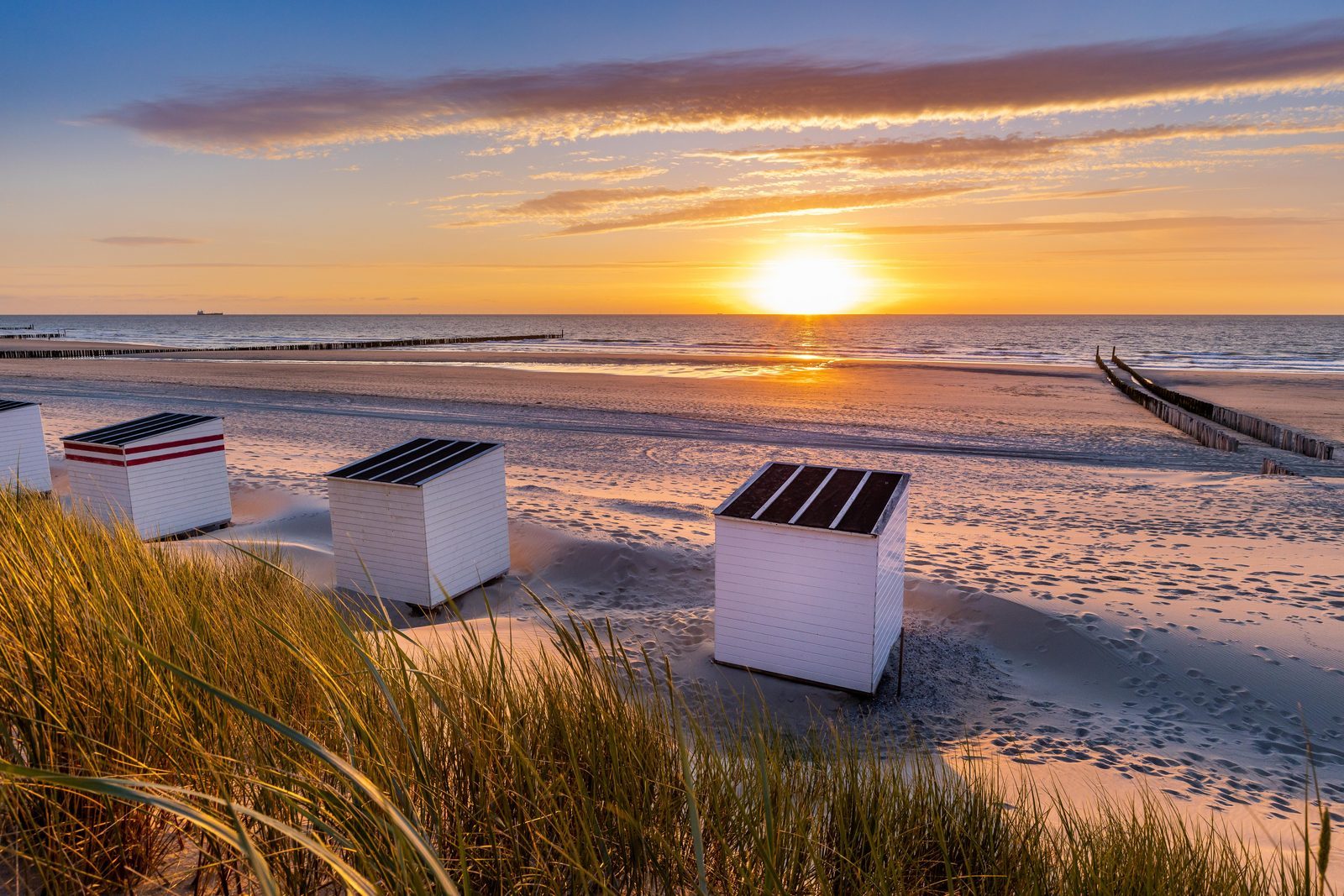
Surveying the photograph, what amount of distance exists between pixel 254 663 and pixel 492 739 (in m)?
1.68

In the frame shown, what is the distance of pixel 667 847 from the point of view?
275 centimetres

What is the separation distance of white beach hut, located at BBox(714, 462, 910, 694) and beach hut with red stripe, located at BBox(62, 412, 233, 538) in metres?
9.37

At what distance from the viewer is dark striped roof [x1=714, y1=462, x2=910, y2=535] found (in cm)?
764

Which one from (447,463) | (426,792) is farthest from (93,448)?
(426,792)

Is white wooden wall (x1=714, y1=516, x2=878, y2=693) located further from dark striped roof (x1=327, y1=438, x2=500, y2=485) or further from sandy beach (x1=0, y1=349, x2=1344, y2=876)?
dark striped roof (x1=327, y1=438, x2=500, y2=485)

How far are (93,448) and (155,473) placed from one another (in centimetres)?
94

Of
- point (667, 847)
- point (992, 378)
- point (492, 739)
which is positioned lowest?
point (992, 378)

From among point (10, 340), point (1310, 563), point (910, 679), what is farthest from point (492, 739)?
point (10, 340)

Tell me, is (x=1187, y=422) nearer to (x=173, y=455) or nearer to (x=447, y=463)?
(x=447, y=463)

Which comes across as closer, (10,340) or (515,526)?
(515,526)

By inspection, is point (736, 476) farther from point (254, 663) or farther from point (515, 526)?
point (254, 663)

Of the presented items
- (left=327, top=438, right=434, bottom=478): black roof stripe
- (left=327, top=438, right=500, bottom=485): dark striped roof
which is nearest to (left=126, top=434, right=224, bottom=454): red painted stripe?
(left=327, top=438, right=434, bottom=478): black roof stripe

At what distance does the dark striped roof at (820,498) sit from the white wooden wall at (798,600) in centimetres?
16

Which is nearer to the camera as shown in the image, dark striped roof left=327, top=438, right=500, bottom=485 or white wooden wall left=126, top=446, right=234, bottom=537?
dark striped roof left=327, top=438, right=500, bottom=485
